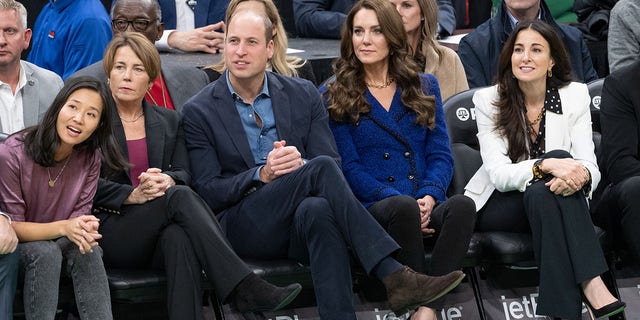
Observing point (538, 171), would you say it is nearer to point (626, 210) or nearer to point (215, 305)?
point (626, 210)

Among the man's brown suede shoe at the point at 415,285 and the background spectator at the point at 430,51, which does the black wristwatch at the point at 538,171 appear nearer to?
the man's brown suede shoe at the point at 415,285

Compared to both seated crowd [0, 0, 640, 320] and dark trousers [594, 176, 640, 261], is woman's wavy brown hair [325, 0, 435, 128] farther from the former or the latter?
dark trousers [594, 176, 640, 261]

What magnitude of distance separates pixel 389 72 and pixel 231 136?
86 centimetres

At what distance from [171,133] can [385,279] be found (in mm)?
1164

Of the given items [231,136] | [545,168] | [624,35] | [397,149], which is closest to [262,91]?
[231,136]

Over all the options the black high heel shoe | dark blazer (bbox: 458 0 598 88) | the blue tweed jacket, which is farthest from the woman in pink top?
dark blazer (bbox: 458 0 598 88)

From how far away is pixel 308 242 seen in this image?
5.51 meters

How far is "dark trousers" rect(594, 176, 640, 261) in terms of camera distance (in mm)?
5938

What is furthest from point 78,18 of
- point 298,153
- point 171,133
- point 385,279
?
point 385,279

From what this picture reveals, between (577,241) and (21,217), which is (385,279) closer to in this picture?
(577,241)

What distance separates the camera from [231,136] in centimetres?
588

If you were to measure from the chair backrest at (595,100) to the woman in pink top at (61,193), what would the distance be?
2.38 meters

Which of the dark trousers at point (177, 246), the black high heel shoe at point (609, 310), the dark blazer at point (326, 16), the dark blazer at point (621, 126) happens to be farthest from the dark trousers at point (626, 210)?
the dark blazer at point (326, 16)

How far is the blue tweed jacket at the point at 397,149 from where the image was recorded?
20.0 ft
